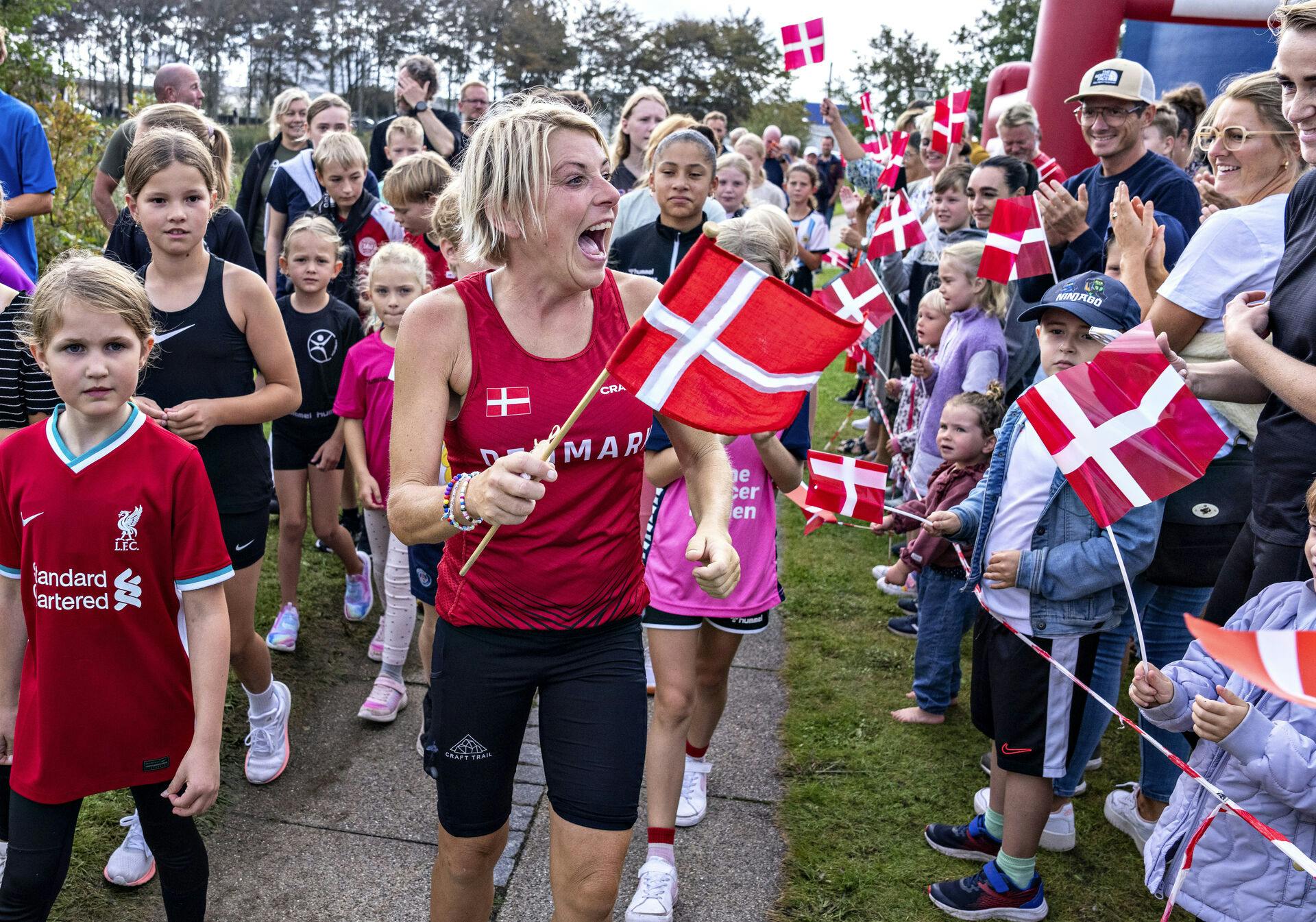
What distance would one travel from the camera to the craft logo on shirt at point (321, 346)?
5184mm

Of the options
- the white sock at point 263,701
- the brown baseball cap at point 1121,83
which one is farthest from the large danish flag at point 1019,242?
the white sock at point 263,701

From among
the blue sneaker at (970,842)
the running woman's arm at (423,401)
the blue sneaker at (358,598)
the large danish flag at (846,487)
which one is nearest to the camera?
the running woman's arm at (423,401)

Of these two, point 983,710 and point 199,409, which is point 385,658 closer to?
point 199,409

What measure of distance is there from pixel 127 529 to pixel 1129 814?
11.3 ft

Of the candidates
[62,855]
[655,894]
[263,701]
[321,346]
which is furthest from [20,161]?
[655,894]

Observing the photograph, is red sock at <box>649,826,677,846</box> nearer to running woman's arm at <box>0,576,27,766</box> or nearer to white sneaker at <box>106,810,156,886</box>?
white sneaker at <box>106,810,156,886</box>

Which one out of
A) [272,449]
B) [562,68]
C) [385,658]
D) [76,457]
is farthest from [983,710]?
[562,68]

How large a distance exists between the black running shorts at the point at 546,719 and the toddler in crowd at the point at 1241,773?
1.22 meters

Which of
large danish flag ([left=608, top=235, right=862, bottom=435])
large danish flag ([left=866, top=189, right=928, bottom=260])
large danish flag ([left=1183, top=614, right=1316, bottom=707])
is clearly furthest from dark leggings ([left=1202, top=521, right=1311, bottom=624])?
large danish flag ([left=866, top=189, right=928, bottom=260])

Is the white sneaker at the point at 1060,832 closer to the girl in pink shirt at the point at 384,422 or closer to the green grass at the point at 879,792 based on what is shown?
the green grass at the point at 879,792

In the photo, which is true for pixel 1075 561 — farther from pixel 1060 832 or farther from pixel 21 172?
pixel 21 172

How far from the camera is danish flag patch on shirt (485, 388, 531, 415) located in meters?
2.40

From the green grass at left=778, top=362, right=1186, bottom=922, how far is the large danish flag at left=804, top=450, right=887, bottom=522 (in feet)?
3.32

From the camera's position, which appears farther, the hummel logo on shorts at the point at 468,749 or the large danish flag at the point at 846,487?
the large danish flag at the point at 846,487
